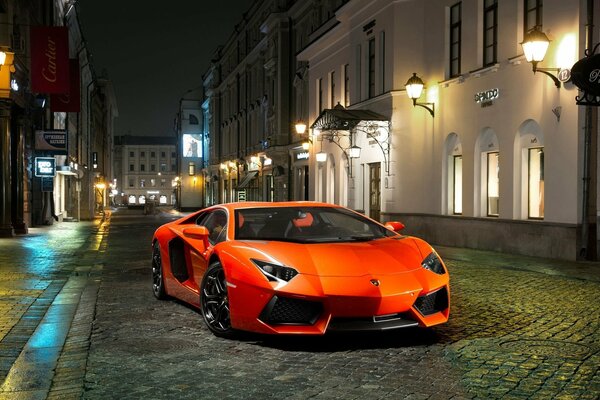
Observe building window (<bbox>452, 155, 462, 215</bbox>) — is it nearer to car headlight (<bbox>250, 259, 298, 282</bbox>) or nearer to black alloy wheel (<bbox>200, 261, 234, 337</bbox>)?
black alloy wheel (<bbox>200, 261, 234, 337</bbox>)

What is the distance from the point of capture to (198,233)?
23.8 feet

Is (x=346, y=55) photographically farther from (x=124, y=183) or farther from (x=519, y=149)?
(x=124, y=183)

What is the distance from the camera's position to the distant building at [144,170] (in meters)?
143

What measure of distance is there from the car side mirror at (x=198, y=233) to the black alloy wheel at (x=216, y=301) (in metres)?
0.49

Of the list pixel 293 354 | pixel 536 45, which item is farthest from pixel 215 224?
pixel 536 45

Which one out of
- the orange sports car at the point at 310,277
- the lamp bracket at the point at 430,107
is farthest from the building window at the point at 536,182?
the orange sports car at the point at 310,277

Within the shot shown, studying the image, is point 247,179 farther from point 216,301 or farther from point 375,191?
point 216,301

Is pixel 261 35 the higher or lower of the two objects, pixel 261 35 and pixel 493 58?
the higher

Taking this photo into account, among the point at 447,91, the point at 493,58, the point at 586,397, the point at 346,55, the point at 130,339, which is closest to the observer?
the point at 586,397

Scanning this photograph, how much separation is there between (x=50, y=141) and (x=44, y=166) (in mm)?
1150

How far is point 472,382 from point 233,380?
1.70 m

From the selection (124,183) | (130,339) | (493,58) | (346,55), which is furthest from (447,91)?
(124,183)

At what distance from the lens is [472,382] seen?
490cm

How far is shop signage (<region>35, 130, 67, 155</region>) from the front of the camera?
94.5ft
